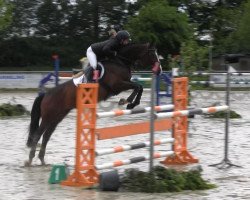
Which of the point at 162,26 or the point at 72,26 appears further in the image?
the point at 72,26

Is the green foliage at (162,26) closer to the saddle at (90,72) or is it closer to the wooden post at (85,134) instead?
the saddle at (90,72)

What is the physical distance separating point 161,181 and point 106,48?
110 inches

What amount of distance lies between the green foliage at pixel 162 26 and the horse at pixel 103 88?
32464mm

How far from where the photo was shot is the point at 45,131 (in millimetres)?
9836

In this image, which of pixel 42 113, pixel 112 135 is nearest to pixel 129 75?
pixel 42 113

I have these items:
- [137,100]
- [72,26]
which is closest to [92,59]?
[137,100]

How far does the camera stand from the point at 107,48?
31.4 feet

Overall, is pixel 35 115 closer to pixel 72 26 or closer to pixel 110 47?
pixel 110 47

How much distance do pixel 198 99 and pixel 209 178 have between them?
56.3 ft

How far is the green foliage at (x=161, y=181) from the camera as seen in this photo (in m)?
7.44

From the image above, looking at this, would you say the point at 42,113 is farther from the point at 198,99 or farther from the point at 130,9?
the point at 130,9

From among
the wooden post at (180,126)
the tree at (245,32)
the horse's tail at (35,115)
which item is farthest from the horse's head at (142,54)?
the tree at (245,32)

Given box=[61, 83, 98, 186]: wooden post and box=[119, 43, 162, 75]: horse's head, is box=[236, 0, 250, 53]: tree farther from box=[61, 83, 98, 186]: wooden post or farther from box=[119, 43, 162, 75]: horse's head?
box=[61, 83, 98, 186]: wooden post

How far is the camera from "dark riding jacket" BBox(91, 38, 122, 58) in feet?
31.3
